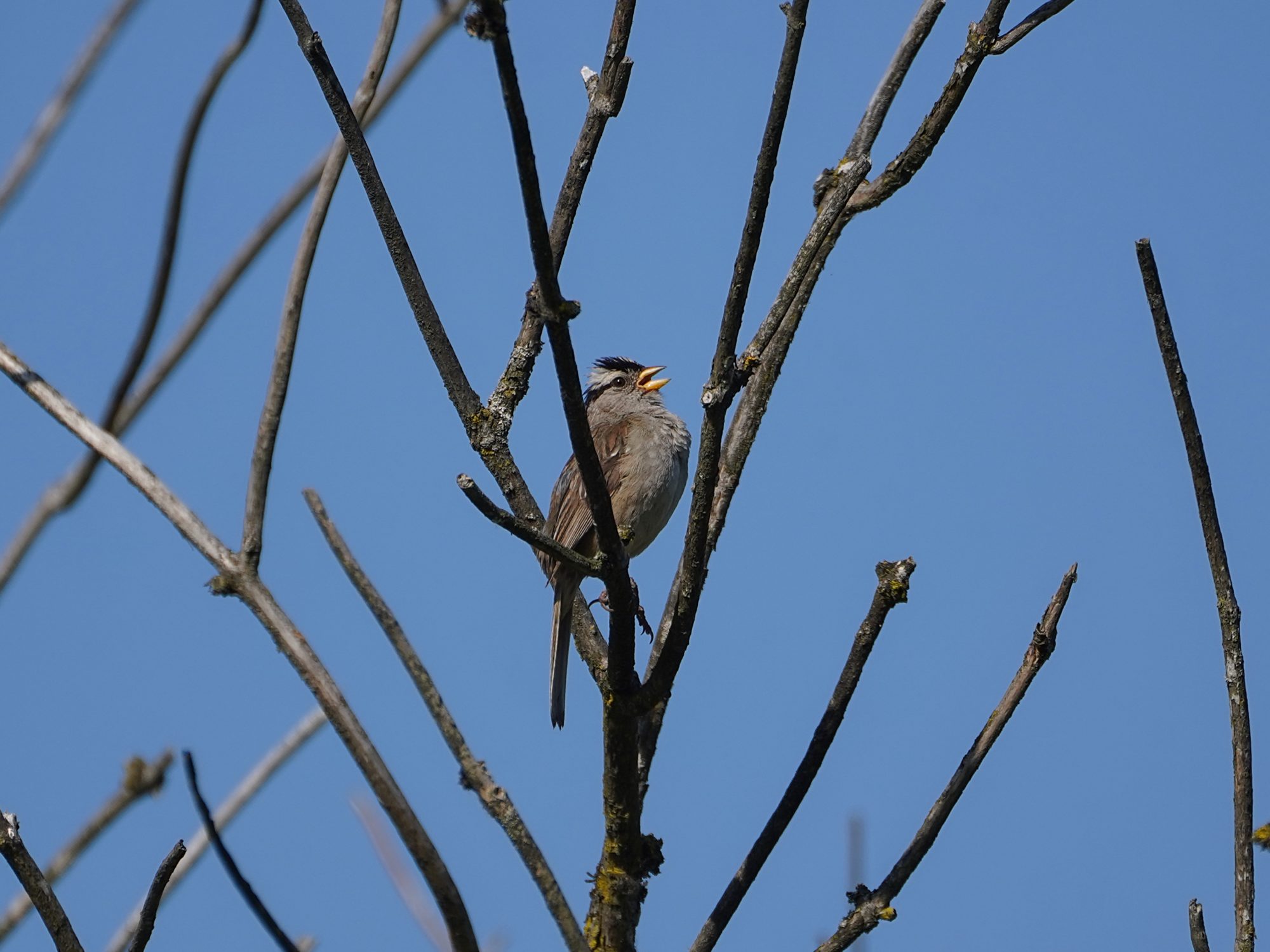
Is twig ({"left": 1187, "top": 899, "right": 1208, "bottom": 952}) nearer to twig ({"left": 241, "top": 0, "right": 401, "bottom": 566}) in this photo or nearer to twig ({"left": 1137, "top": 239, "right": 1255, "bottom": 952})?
twig ({"left": 1137, "top": 239, "right": 1255, "bottom": 952})

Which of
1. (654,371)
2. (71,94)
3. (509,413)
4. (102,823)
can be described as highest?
(654,371)

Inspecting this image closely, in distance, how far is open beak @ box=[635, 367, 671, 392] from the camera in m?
8.21

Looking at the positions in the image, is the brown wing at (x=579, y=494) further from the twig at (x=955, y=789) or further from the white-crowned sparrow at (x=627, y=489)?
the twig at (x=955, y=789)

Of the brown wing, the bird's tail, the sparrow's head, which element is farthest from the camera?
the sparrow's head

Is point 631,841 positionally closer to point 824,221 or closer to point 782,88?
point 824,221

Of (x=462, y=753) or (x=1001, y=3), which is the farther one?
(x=1001, y=3)

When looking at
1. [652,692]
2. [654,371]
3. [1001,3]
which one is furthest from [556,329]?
[654,371]

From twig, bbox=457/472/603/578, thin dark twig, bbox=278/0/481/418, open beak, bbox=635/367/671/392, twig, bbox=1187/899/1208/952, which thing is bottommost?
twig, bbox=1187/899/1208/952

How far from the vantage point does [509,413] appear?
155 inches

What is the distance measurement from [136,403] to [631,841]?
5.68 ft

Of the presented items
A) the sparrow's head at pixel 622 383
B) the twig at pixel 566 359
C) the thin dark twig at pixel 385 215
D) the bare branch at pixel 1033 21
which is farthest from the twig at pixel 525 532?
the sparrow's head at pixel 622 383

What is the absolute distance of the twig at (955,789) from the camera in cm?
323


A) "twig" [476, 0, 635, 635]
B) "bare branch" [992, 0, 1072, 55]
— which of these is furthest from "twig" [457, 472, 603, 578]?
"bare branch" [992, 0, 1072, 55]

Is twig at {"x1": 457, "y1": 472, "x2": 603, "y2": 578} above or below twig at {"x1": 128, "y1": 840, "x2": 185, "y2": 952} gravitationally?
above
